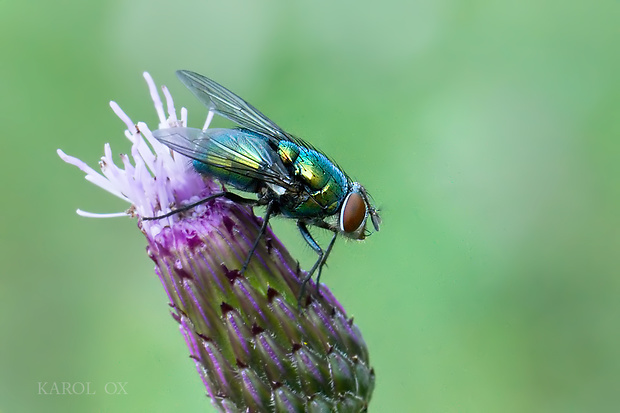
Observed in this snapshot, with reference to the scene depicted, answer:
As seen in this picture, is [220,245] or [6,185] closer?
[220,245]

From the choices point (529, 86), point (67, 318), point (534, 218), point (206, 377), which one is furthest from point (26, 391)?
point (529, 86)

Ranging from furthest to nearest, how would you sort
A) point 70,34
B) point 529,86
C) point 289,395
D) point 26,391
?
point 70,34 < point 529,86 < point 26,391 < point 289,395

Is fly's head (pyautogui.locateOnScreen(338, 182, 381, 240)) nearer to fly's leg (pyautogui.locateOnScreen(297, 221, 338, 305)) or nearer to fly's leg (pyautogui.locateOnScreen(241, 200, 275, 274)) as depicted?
fly's leg (pyautogui.locateOnScreen(297, 221, 338, 305))

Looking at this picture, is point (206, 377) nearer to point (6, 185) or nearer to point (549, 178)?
point (549, 178)

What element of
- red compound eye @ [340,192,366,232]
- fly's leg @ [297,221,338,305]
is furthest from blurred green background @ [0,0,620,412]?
red compound eye @ [340,192,366,232]

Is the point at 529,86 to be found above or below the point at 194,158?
above

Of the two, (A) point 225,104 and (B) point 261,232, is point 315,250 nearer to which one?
(B) point 261,232

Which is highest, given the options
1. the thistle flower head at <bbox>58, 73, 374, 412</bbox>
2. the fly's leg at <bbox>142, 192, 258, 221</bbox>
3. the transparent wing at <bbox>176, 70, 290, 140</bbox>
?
the transparent wing at <bbox>176, 70, 290, 140</bbox>
